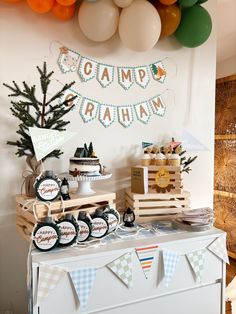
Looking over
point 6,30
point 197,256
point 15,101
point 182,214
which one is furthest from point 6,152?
point 197,256

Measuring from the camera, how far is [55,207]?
1253 mm

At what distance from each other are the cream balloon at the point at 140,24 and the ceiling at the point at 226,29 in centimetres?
119

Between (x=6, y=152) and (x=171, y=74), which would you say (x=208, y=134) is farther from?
(x=6, y=152)

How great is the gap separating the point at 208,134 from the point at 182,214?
0.71 metres

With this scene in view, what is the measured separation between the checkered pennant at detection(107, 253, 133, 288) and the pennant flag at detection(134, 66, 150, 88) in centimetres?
104

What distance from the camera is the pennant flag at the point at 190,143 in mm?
1915

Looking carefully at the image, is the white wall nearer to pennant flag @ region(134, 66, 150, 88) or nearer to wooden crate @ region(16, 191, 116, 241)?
pennant flag @ region(134, 66, 150, 88)

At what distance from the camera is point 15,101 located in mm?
1524

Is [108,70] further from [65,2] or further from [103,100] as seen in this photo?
[65,2]

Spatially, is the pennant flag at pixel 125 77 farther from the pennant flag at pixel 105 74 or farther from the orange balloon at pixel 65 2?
the orange balloon at pixel 65 2

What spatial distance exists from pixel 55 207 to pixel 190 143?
1.04 m

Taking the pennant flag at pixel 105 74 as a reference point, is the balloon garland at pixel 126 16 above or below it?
above

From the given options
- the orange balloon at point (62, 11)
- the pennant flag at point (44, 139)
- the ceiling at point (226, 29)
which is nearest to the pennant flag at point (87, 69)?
the orange balloon at point (62, 11)

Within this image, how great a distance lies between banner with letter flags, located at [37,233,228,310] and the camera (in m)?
1.10
